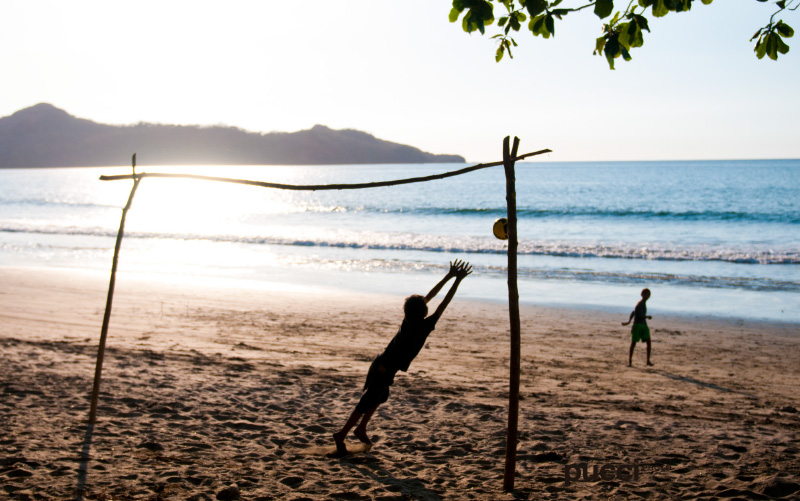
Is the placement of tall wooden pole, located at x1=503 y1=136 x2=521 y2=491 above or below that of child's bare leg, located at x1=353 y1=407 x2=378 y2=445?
above

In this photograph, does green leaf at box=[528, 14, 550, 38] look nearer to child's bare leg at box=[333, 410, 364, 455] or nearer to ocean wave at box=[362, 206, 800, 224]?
child's bare leg at box=[333, 410, 364, 455]

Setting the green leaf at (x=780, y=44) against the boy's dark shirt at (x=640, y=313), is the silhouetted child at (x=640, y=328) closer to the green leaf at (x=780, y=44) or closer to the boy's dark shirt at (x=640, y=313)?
the boy's dark shirt at (x=640, y=313)

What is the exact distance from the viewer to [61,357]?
318 inches

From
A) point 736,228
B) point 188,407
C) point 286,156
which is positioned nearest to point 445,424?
point 188,407

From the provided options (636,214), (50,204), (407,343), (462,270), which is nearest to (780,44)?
(462,270)

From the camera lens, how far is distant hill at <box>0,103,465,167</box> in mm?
175000

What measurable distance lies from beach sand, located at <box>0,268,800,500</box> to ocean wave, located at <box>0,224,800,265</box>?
11335 millimetres

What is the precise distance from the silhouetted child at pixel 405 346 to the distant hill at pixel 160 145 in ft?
566

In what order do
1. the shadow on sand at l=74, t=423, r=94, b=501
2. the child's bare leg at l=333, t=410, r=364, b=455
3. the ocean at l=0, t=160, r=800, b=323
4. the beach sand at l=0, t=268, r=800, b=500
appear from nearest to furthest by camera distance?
the shadow on sand at l=74, t=423, r=94, b=501
the beach sand at l=0, t=268, r=800, b=500
the child's bare leg at l=333, t=410, r=364, b=455
the ocean at l=0, t=160, r=800, b=323

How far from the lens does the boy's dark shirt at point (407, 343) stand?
16.0ft

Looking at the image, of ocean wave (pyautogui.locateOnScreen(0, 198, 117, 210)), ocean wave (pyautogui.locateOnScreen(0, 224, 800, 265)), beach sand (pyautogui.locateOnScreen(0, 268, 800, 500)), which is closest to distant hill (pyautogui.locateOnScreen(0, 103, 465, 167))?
ocean wave (pyautogui.locateOnScreen(0, 198, 117, 210))

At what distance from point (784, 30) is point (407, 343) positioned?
10.0ft

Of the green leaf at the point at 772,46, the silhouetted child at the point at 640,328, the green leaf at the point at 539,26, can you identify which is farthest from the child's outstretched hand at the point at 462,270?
the silhouetted child at the point at 640,328

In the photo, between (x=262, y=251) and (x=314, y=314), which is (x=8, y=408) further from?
(x=262, y=251)
